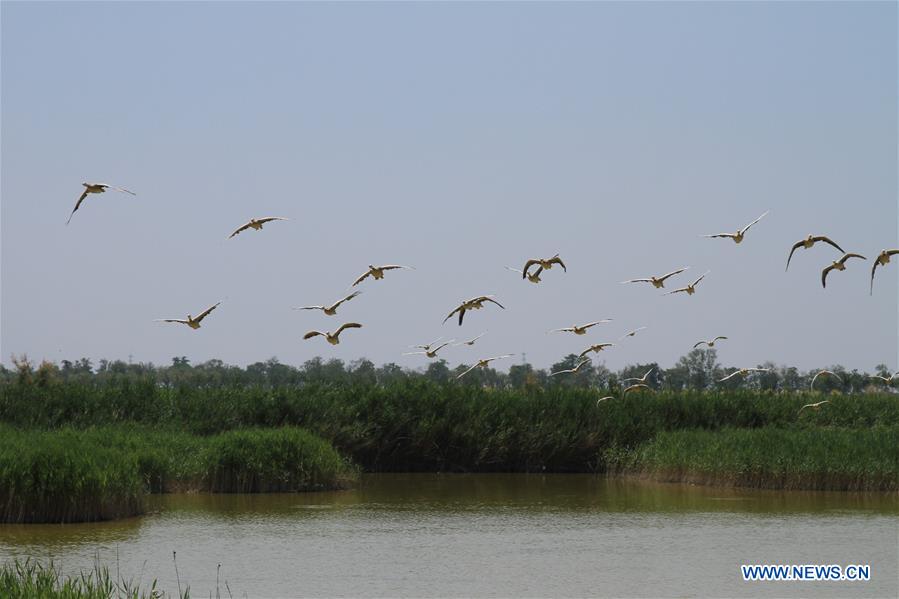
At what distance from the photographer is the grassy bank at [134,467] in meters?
21.2

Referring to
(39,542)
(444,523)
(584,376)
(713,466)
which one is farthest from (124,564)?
(584,376)

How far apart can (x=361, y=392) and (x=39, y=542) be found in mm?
15478

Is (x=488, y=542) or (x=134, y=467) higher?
(x=134, y=467)

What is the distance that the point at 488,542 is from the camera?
21359 mm

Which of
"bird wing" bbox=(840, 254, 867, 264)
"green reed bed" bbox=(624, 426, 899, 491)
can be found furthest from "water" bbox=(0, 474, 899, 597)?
"bird wing" bbox=(840, 254, 867, 264)

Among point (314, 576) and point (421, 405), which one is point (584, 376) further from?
point (314, 576)

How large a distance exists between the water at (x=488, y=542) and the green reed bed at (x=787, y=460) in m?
0.39

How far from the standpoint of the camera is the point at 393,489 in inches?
1169

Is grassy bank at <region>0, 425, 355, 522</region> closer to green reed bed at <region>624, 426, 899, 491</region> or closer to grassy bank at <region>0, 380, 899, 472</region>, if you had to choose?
grassy bank at <region>0, 380, 899, 472</region>

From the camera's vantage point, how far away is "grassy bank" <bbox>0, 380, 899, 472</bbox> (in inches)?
1272

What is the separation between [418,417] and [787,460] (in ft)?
34.1

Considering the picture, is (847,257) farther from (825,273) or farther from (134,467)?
(134,467)

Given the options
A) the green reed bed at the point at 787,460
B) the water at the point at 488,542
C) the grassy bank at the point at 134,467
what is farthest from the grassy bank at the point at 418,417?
the water at the point at 488,542

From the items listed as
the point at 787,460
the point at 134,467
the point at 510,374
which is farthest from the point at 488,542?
the point at 510,374
